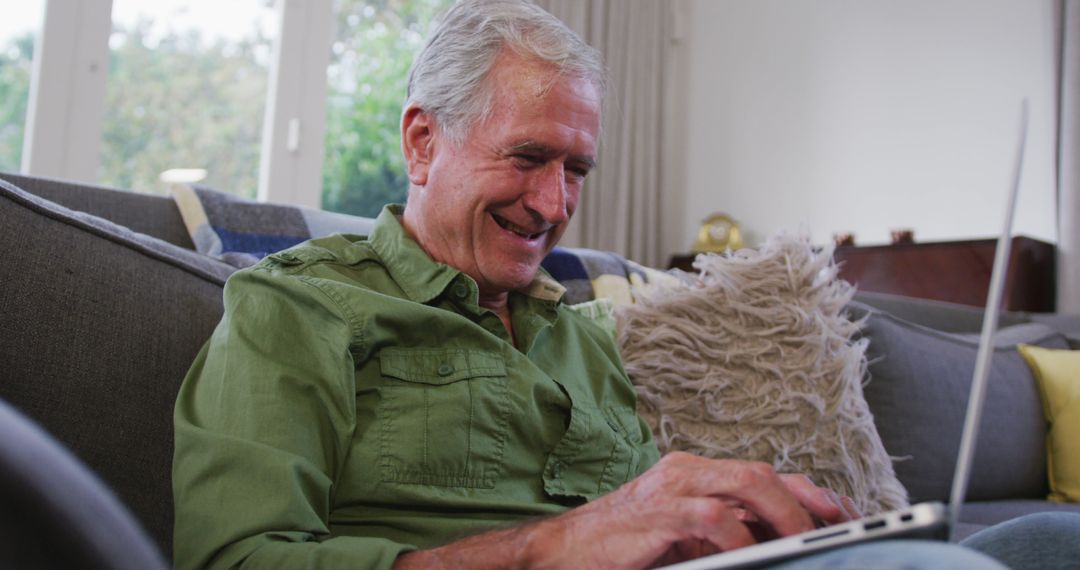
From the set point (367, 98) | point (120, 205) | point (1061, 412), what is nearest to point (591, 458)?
point (120, 205)

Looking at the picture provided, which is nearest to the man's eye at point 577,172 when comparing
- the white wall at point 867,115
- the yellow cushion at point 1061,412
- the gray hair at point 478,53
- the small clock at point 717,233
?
the gray hair at point 478,53

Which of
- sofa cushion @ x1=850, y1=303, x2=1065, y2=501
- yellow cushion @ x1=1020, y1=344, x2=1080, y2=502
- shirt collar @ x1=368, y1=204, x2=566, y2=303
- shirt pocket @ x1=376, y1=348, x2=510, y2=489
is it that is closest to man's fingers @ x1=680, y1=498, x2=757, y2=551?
shirt pocket @ x1=376, y1=348, x2=510, y2=489

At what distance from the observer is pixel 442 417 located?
929 mm

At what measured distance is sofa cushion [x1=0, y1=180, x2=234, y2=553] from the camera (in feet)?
2.95

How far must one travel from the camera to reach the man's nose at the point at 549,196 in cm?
111

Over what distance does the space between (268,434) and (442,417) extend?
198 millimetres

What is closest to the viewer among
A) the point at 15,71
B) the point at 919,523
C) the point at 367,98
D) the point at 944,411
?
the point at 919,523

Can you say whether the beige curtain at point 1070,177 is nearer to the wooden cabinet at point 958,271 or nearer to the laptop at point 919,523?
the wooden cabinet at point 958,271

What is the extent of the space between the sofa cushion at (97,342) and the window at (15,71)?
7.26 feet

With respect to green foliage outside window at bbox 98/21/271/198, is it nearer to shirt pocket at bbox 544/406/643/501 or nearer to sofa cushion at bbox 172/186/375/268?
sofa cushion at bbox 172/186/375/268

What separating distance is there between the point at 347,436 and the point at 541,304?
41 cm

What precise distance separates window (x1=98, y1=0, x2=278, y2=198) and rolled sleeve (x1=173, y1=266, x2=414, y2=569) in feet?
8.31

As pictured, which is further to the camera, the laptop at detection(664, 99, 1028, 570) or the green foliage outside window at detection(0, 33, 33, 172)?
the green foliage outside window at detection(0, 33, 33, 172)

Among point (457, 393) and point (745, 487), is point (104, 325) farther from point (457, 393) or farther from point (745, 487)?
point (745, 487)
